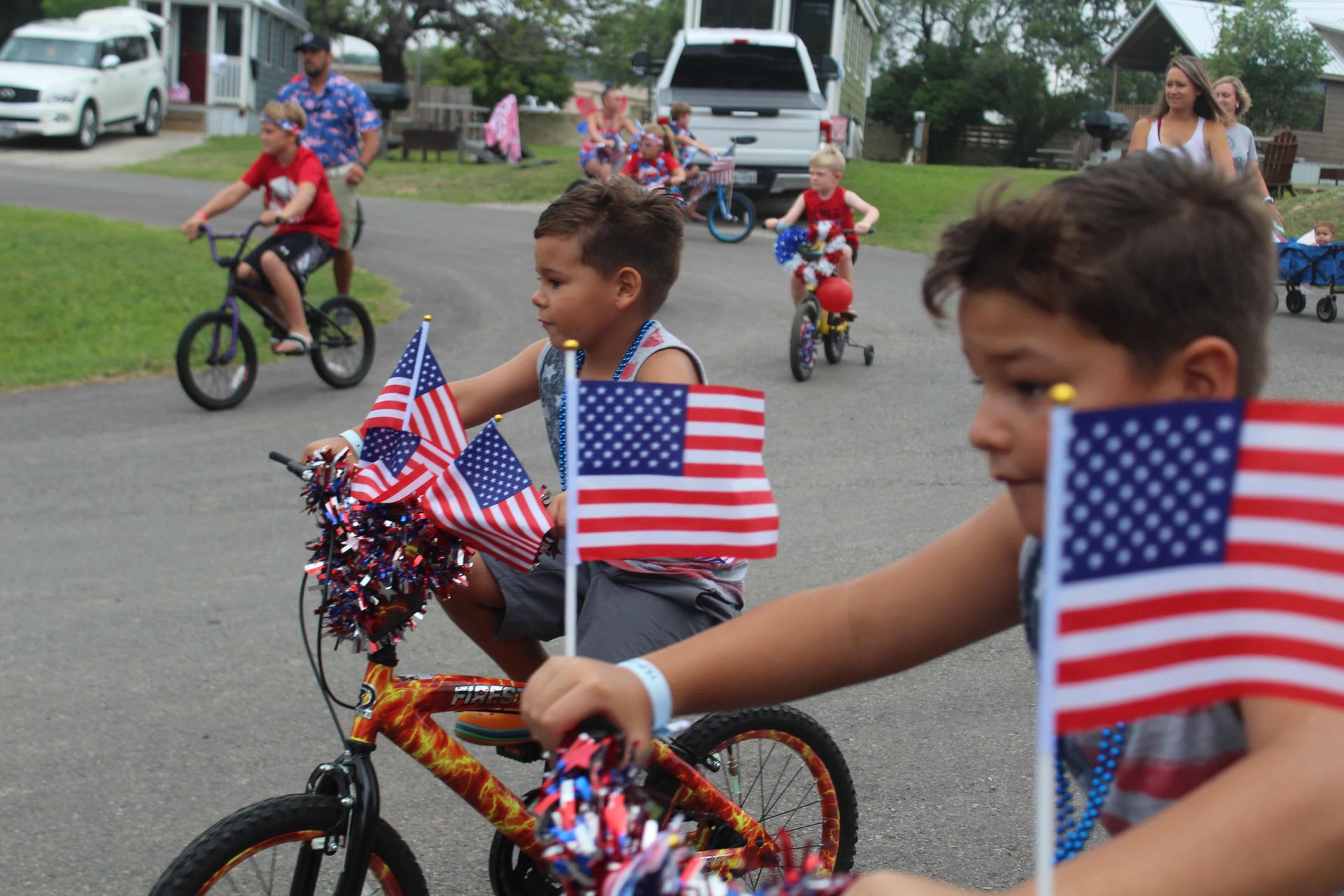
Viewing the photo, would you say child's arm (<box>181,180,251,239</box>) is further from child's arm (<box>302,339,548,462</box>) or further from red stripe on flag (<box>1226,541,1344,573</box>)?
red stripe on flag (<box>1226,541,1344,573</box>)

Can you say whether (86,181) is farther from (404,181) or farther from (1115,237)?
(1115,237)

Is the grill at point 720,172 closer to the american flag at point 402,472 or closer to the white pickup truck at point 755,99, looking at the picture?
the white pickup truck at point 755,99

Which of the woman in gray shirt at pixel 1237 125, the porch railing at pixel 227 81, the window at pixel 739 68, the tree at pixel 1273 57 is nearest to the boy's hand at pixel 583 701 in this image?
the woman in gray shirt at pixel 1237 125

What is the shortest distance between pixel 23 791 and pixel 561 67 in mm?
45810

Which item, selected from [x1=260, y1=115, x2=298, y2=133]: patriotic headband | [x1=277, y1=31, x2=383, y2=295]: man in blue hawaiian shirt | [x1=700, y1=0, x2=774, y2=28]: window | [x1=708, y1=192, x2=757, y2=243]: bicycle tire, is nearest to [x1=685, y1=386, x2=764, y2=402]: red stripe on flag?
[x1=260, y1=115, x2=298, y2=133]: patriotic headband

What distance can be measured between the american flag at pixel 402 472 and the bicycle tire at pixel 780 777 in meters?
0.81

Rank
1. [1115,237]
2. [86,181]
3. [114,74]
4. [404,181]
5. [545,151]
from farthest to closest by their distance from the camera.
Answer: [545,151] < [114,74] < [404,181] < [86,181] < [1115,237]

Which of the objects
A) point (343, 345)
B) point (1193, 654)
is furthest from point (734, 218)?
point (1193, 654)

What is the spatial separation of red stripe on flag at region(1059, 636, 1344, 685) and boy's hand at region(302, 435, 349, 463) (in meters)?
2.02

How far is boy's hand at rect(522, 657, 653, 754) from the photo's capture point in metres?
1.68

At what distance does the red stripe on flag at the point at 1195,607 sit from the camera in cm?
128

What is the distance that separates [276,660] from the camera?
5188 millimetres

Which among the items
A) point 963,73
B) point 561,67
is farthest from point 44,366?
point 963,73

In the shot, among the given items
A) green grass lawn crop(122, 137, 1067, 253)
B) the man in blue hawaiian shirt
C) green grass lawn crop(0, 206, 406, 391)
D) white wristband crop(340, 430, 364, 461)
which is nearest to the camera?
white wristband crop(340, 430, 364, 461)
